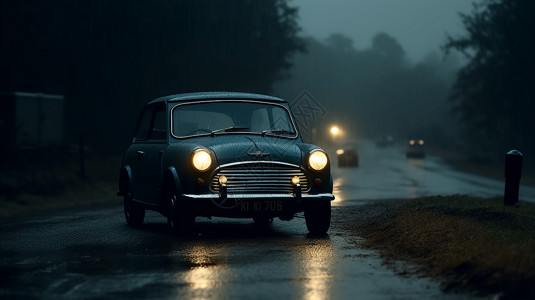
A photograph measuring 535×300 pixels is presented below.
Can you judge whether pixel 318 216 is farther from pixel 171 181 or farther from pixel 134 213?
pixel 134 213

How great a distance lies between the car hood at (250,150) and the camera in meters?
10.4

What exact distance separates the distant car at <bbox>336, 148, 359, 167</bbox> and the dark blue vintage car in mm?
38652

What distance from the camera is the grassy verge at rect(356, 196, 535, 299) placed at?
21.7 feet

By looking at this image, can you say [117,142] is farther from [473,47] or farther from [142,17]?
[473,47]

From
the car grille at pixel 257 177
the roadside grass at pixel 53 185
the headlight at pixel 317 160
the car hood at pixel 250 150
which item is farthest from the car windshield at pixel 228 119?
the roadside grass at pixel 53 185

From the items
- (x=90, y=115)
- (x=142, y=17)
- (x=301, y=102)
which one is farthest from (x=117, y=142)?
(x=301, y=102)

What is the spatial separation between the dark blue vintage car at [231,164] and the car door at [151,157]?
0.05 ft

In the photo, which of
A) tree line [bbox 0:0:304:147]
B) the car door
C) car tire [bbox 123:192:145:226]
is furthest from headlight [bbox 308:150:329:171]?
tree line [bbox 0:0:304:147]

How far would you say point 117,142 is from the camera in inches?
1526

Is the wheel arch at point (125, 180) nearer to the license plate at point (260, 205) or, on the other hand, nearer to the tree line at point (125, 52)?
the license plate at point (260, 205)

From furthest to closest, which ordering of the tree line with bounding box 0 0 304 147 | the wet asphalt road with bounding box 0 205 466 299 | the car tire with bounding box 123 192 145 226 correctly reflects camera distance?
the tree line with bounding box 0 0 304 147, the car tire with bounding box 123 192 145 226, the wet asphalt road with bounding box 0 205 466 299

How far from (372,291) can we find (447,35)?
58030 millimetres

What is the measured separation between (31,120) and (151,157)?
19.4 metres

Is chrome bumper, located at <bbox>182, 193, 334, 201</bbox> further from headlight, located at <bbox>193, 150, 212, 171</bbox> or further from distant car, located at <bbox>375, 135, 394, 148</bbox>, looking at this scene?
distant car, located at <bbox>375, 135, 394, 148</bbox>
